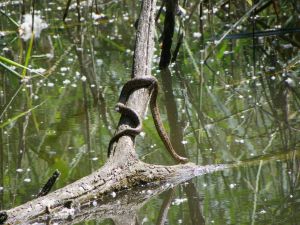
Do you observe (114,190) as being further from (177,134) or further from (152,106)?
(177,134)

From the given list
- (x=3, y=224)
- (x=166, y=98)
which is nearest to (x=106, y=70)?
(x=166, y=98)

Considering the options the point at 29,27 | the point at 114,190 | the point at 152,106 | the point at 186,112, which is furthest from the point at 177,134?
the point at 29,27

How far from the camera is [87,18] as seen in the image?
9.30 m

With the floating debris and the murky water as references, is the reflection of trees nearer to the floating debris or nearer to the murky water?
the murky water

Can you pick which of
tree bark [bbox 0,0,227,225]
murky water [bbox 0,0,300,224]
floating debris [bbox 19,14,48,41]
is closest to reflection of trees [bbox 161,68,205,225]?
murky water [bbox 0,0,300,224]

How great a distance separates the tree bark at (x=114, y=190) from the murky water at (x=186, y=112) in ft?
0.27

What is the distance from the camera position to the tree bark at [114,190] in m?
4.07

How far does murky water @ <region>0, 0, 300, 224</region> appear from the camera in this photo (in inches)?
179

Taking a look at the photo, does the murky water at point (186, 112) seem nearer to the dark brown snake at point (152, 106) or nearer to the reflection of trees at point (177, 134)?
the reflection of trees at point (177, 134)

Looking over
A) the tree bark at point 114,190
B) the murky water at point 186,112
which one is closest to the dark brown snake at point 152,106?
the tree bark at point 114,190

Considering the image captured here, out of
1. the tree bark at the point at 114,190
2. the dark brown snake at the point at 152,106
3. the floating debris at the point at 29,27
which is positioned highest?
the floating debris at the point at 29,27

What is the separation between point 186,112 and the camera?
6.13 metres

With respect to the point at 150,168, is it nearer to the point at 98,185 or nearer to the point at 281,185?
the point at 98,185

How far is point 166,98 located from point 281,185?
2010mm
